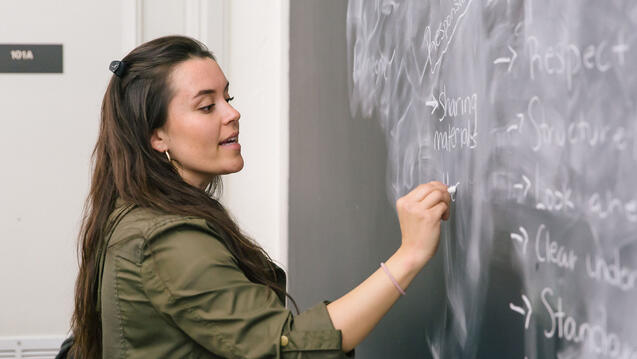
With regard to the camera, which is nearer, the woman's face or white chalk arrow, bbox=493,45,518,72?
white chalk arrow, bbox=493,45,518,72

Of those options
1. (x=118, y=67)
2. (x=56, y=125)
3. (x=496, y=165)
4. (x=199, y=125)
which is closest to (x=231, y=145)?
(x=199, y=125)

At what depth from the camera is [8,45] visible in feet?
9.97

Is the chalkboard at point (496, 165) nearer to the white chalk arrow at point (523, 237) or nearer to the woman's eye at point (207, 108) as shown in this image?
the white chalk arrow at point (523, 237)

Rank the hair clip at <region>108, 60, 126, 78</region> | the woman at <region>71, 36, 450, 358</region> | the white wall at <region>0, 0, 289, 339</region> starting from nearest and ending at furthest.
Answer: the woman at <region>71, 36, 450, 358</region>
the hair clip at <region>108, 60, 126, 78</region>
the white wall at <region>0, 0, 289, 339</region>

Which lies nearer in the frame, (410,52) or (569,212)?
(569,212)

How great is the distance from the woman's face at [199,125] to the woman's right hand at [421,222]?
0.35 meters

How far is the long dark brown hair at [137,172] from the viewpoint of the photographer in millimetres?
1196

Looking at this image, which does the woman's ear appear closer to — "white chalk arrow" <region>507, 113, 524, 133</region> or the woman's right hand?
the woman's right hand

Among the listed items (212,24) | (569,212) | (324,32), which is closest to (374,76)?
(324,32)

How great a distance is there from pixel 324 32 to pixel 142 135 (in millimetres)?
707

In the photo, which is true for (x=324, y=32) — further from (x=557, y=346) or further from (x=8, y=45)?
(x=8, y=45)

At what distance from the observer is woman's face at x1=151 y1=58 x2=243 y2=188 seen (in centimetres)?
123

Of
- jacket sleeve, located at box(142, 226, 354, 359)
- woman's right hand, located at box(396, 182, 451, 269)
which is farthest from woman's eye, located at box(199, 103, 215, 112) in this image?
woman's right hand, located at box(396, 182, 451, 269)

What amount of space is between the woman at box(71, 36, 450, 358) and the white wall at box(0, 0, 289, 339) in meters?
1.74
